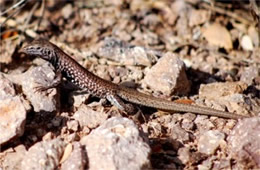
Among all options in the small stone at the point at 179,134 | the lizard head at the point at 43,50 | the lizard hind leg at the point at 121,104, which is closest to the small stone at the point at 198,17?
the lizard hind leg at the point at 121,104

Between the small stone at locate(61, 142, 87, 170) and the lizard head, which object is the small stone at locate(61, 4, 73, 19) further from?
the small stone at locate(61, 142, 87, 170)

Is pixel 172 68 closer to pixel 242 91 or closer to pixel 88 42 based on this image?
pixel 242 91

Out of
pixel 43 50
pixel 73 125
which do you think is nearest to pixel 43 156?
pixel 73 125

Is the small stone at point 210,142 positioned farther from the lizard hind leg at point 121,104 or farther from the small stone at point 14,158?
the small stone at point 14,158

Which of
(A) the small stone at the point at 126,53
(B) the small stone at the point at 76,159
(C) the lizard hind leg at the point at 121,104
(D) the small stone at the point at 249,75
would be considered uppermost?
(A) the small stone at the point at 126,53

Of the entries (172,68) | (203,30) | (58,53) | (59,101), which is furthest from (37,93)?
(203,30)

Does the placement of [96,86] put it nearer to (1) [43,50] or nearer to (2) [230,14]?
(1) [43,50]
